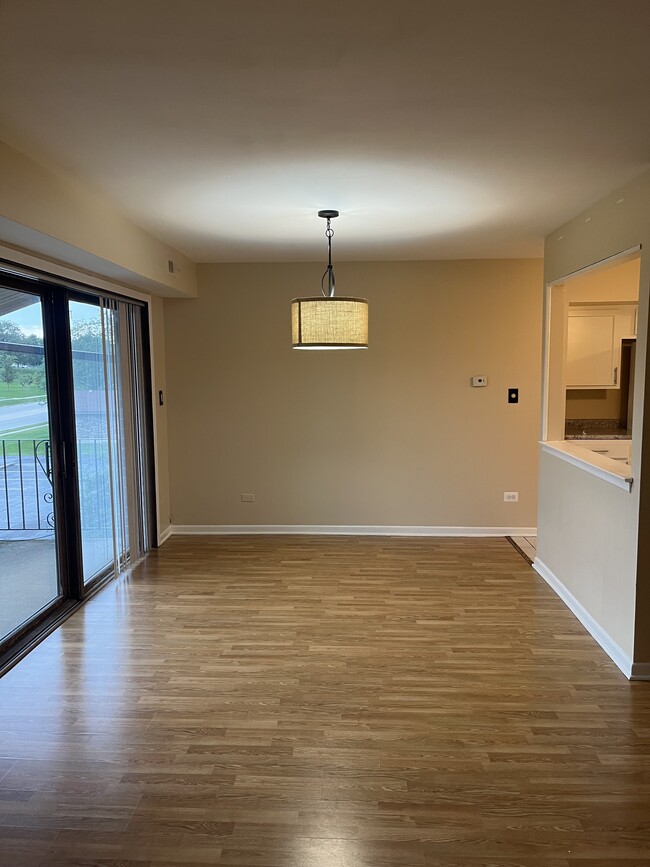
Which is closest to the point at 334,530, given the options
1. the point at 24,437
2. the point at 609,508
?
the point at 609,508

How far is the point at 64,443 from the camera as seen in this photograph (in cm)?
409

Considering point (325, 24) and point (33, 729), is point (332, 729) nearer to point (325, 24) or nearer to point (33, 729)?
point (33, 729)

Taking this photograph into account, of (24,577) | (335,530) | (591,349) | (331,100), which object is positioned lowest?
(335,530)

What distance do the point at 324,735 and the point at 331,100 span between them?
2.71 m

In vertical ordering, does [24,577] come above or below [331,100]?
below

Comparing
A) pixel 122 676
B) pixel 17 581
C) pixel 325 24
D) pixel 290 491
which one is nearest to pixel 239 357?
pixel 290 491

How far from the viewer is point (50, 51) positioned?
1815mm

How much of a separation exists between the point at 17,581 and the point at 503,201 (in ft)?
12.5

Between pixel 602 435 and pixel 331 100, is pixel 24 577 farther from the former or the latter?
pixel 602 435

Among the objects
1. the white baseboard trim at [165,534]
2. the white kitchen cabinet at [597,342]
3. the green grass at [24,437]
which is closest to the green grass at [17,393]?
the green grass at [24,437]

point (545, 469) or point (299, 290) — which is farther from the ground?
point (299, 290)

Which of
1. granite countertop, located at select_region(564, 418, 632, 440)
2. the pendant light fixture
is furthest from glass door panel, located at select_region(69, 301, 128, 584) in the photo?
granite countertop, located at select_region(564, 418, 632, 440)

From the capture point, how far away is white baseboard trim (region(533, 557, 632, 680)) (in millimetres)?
3360

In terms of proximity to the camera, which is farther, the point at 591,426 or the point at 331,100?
the point at 591,426
